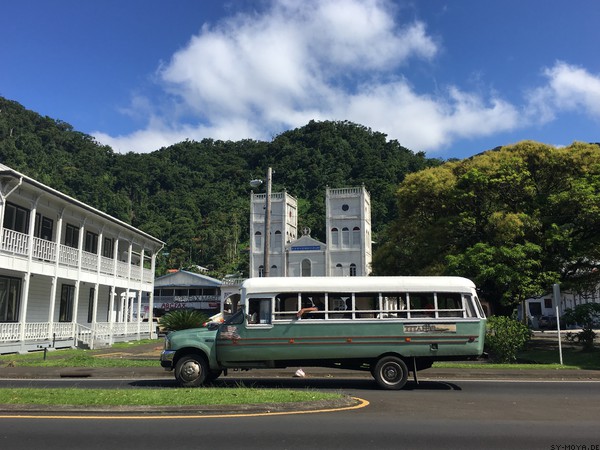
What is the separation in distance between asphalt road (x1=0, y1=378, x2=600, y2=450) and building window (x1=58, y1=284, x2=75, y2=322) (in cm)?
2092

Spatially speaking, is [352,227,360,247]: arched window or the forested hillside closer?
[352,227,360,247]: arched window

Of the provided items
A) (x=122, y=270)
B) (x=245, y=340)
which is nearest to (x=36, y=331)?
(x=122, y=270)

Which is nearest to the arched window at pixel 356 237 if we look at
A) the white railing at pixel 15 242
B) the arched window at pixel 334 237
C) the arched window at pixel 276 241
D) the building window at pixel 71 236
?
the arched window at pixel 334 237

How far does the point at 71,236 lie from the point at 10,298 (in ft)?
19.7

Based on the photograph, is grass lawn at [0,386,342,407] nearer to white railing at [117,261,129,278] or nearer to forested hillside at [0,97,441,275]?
white railing at [117,261,129,278]

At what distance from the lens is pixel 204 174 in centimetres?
13500

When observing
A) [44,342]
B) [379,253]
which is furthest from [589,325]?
[44,342]

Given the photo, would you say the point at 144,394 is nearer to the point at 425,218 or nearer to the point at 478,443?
the point at 478,443

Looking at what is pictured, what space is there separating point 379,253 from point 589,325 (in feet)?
36.4

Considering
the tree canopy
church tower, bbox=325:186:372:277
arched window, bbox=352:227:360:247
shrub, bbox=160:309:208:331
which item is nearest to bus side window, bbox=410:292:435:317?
the tree canopy

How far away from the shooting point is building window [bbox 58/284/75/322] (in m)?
27.2

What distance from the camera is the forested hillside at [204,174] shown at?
335 ft

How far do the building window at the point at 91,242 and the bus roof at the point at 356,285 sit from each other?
67.1ft

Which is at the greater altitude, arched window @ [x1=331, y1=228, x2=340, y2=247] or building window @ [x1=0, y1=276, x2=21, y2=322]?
arched window @ [x1=331, y1=228, x2=340, y2=247]
